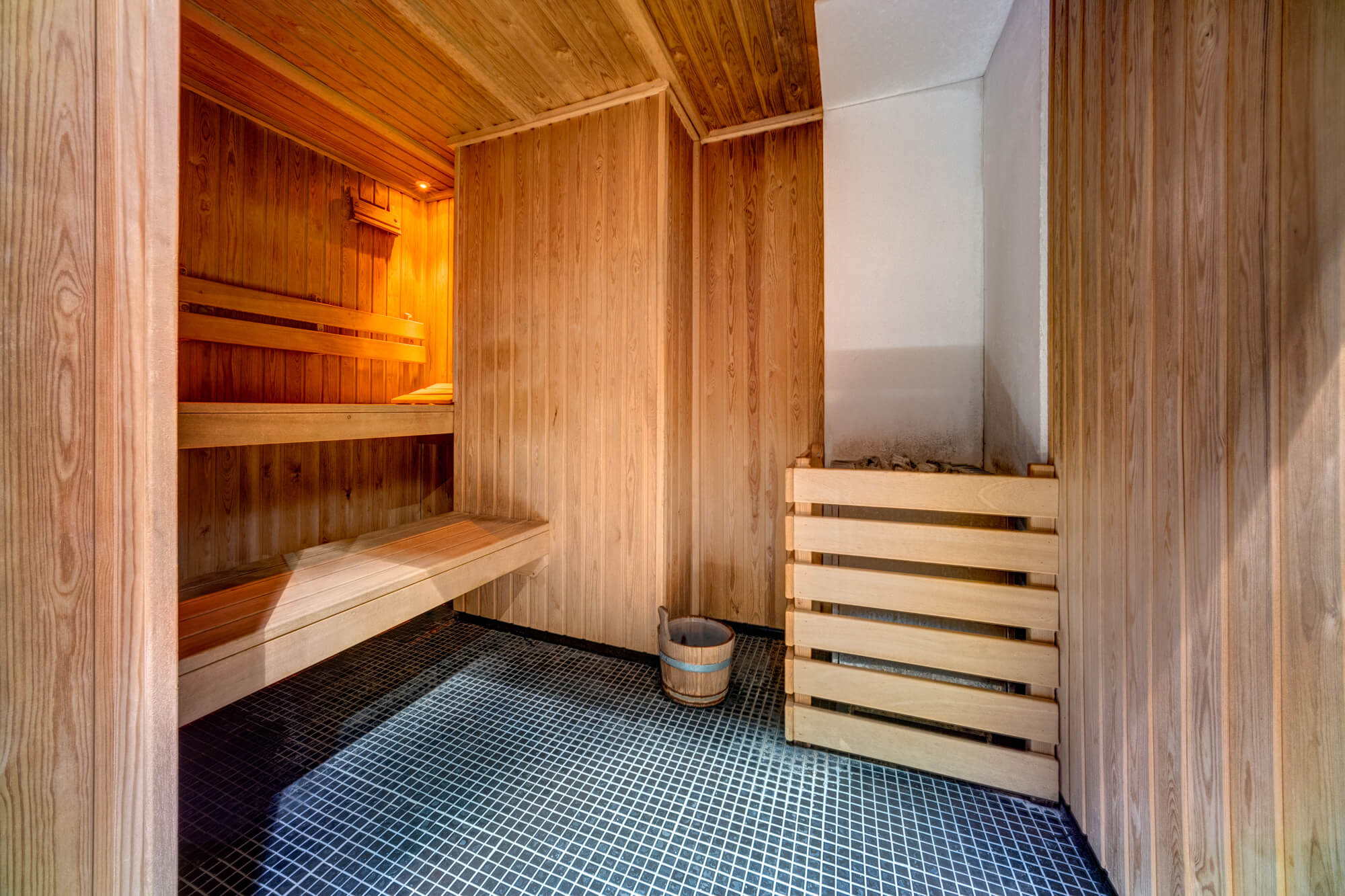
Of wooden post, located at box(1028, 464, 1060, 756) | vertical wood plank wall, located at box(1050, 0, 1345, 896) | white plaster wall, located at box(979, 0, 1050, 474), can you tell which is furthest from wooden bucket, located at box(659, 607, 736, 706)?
white plaster wall, located at box(979, 0, 1050, 474)

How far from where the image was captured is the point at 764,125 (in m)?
2.74

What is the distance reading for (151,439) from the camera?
875 millimetres

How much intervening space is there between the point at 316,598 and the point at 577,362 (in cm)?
148

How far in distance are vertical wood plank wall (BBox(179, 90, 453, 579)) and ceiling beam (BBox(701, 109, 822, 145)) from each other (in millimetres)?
2111

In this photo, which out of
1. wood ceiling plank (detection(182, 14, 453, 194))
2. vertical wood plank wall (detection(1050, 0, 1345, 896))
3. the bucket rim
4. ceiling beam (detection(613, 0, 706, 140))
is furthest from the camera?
wood ceiling plank (detection(182, 14, 453, 194))

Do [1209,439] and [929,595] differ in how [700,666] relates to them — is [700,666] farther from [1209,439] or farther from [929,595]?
[1209,439]

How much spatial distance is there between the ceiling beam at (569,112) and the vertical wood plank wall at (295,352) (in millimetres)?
1000

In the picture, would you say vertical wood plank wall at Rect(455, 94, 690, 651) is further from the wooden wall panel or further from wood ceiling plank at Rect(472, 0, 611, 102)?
wood ceiling plank at Rect(472, 0, 611, 102)

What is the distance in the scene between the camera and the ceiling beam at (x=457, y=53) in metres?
1.97

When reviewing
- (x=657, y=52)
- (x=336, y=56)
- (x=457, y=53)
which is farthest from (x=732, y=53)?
(x=336, y=56)

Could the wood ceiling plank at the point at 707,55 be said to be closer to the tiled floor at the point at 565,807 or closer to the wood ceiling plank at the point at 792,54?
the wood ceiling plank at the point at 792,54

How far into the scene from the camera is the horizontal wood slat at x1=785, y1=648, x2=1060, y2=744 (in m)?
1.52

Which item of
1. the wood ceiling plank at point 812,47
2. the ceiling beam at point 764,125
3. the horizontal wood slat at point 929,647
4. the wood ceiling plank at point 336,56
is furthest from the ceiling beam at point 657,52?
the horizontal wood slat at point 929,647

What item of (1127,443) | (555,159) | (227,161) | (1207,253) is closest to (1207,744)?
(1127,443)
